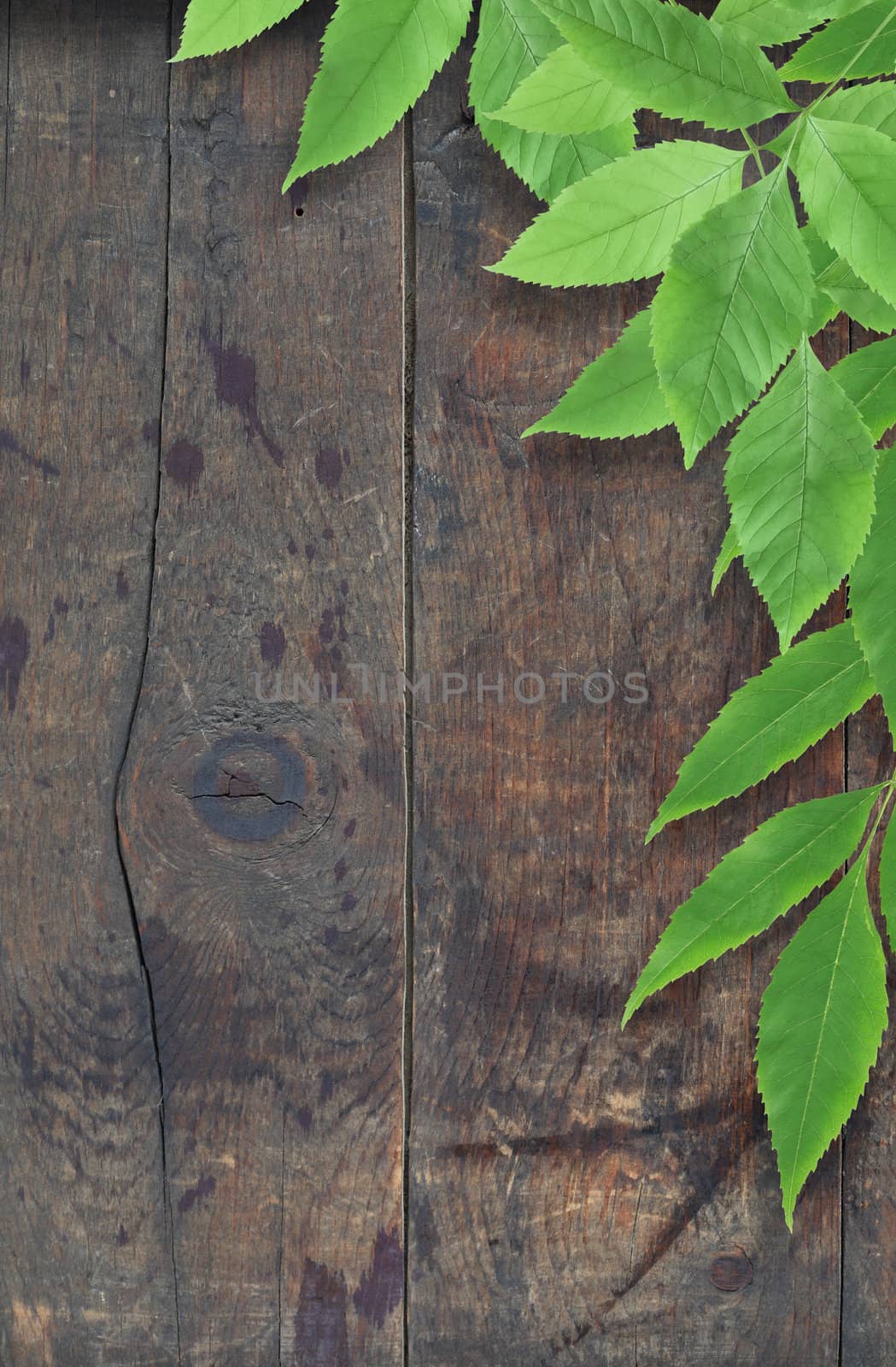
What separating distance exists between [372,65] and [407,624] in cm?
34

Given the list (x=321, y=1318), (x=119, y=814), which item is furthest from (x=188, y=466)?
(x=321, y=1318)

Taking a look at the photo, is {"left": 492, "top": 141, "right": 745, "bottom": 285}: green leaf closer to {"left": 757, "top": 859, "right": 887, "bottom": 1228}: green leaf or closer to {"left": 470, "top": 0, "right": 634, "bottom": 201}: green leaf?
{"left": 470, "top": 0, "right": 634, "bottom": 201}: green leaf

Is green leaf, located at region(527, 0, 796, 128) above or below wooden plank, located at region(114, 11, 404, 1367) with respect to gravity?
above

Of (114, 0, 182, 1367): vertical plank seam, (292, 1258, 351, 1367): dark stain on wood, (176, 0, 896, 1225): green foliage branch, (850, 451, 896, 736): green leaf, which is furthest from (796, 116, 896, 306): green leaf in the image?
(292, 1258, 351, 1367): dark stain on wood

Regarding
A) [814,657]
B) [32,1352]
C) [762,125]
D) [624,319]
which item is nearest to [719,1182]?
[814,657]

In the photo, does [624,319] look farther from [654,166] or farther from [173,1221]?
[173,1221]

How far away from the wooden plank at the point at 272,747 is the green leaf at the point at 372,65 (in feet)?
0.23

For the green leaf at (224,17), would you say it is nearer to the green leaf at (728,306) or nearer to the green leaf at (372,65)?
the green leaf at (372,65)

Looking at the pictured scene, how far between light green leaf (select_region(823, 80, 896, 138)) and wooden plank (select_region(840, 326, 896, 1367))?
0.27 meters

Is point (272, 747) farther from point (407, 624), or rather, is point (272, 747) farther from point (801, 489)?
point (801, 489)

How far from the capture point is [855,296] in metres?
0.55

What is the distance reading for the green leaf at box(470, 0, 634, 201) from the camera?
602 mm

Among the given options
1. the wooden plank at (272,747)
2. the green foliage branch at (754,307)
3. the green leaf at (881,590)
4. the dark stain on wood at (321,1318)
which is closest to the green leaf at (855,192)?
the green foliage branch at (754,307)

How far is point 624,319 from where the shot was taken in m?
0.71
